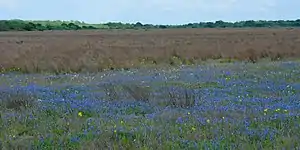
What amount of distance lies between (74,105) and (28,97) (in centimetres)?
144

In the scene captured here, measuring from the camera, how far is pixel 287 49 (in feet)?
98.3

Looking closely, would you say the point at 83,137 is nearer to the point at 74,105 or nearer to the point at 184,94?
the point at 74,105

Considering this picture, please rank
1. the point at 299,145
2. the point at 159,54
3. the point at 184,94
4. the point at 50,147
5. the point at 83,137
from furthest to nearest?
the point at 159,54 < the point at 184,94 < the point at 83,137 < the point at 50,147 < the point at 299,145

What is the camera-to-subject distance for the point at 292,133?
763 cm

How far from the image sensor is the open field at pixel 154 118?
7350 mm

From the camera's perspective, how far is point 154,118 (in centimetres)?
920

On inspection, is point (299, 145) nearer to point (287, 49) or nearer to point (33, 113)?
point (33, 113)

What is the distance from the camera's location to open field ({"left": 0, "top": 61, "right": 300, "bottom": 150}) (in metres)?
7.35

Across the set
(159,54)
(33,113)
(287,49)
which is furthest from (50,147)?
(287,49)

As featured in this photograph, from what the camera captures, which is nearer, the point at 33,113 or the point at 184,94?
the point at 33,113

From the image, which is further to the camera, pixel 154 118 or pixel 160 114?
pixel 160 114

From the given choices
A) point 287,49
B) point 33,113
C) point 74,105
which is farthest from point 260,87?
point 287,49

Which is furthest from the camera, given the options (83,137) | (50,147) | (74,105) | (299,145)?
(74,105)

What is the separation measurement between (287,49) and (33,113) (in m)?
22.6
